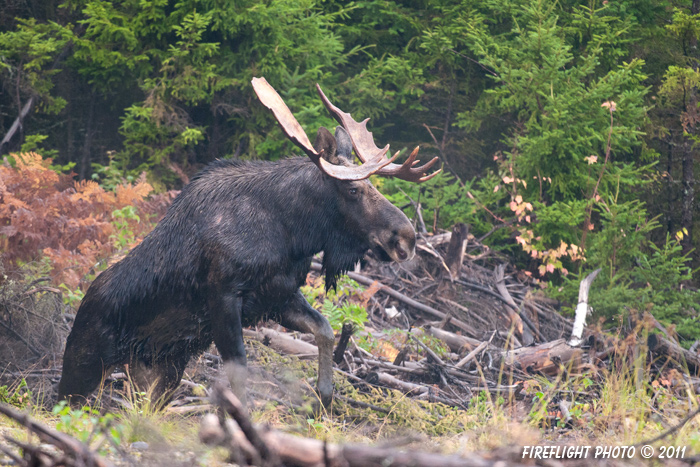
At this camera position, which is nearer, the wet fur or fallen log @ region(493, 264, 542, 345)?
the wet fur

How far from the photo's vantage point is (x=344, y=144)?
5.48 meters

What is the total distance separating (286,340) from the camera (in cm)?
665

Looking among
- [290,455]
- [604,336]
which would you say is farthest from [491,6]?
[290,455]

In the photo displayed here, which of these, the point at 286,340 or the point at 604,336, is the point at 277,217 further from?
the point at 604,336

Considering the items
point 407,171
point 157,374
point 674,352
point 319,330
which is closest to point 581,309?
point 674,352

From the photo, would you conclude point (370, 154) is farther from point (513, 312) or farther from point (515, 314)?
point (513, 312)

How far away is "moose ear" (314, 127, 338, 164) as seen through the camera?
517 centimetres

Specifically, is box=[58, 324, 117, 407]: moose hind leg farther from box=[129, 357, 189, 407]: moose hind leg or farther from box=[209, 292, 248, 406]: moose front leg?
box=[209, 292, 248, 406]: moose front leg

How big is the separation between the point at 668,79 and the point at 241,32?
5.96 m

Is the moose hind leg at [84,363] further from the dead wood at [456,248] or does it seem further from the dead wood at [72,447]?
the dead wood at [456,248]

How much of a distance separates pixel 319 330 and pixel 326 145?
136cm

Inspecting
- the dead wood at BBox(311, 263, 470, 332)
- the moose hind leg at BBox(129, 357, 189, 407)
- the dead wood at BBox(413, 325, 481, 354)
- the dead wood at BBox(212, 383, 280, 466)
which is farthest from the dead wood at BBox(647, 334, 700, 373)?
the dead wood at BBox(212, 383, 280, 466)

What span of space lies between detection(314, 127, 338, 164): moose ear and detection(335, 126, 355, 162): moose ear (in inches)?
4.2

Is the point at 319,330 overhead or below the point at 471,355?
overhead
